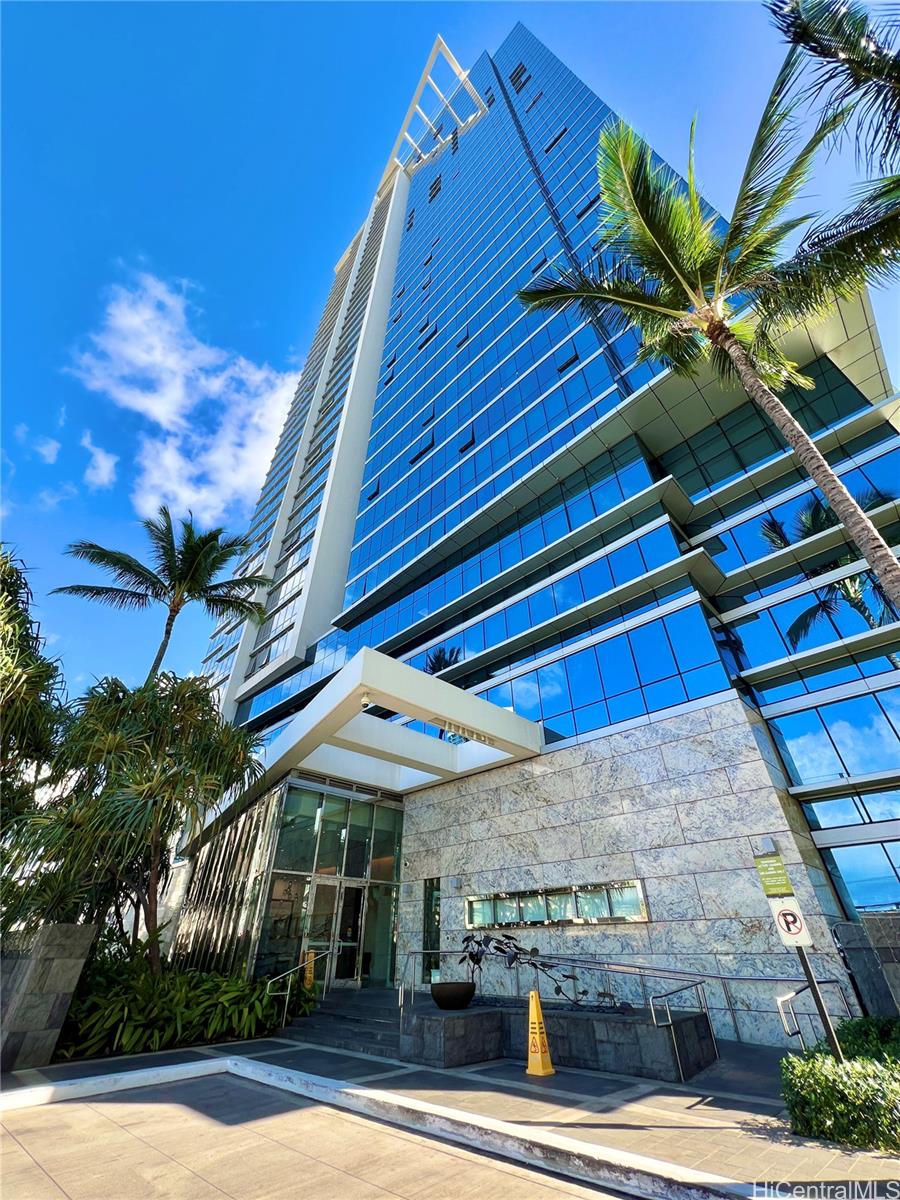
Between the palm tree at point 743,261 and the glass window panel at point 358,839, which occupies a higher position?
the palm tree at point 743,261

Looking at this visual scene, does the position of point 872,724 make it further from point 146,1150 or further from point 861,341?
point 146,1150

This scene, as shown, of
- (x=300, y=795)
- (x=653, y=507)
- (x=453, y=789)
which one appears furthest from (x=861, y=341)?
(x=300, y=795)

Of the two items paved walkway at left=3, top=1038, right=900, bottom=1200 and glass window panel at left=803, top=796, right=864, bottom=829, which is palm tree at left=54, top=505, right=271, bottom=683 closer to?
paved walkway at left=3, top=1038, right=900, bottom=1200

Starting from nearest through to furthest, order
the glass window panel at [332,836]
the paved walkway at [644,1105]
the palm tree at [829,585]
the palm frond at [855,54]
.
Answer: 1. the paved walkway at [644,1105]
2. the palm frond at [855,54]
3. the palm tree at [829,585]
4. the glass window panel at [332,836]

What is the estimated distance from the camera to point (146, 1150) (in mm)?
5617

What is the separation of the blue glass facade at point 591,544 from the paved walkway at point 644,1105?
22.6 feet

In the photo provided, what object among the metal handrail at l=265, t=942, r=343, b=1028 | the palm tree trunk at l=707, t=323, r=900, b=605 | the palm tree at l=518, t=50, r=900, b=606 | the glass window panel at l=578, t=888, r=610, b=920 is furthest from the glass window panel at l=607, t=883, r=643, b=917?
the palm tree at l=518, t=50, r=900, b=606

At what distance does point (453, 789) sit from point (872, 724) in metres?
11.5

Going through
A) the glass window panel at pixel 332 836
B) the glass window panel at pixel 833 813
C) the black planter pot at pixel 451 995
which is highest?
the glass window panel at pixel 332 836

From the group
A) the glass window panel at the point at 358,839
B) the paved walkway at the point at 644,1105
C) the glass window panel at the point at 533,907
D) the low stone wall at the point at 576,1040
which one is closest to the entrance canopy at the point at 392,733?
the glass window panel at the point at 358,839

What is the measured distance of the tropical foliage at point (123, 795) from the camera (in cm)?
1128

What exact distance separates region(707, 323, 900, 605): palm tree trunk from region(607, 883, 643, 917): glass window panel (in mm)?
8644

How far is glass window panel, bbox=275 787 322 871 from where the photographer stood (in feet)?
51.0

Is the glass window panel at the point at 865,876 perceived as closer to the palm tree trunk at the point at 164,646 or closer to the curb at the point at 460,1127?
the curb at the point at 460,1127
